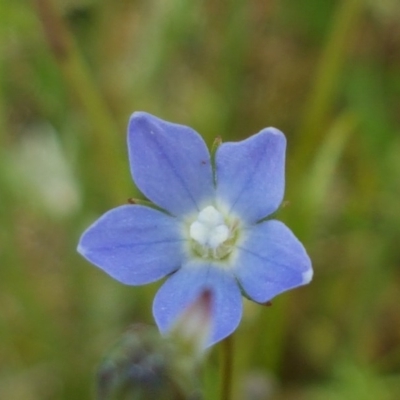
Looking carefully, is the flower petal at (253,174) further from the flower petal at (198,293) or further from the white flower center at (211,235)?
the flower petal at (198,293)

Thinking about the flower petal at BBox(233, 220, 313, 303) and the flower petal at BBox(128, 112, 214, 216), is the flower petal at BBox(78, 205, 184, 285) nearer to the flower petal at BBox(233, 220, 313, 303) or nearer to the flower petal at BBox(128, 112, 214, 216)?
the flower petal at BBox(128, 112, 214, 216)

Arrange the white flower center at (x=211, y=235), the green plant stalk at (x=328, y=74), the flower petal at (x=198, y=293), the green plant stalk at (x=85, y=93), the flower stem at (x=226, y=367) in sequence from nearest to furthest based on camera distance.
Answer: the flower petal at (x=198, y=293)
the flower stem at (x=226, y=367)
the white flower center at (x=211, y=235)
the green plant stalk at (x=85, y=93)
the green plant stalk at (x=328, y=74)

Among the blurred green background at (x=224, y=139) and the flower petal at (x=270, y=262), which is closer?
the flower petal at (x=270, y=262)

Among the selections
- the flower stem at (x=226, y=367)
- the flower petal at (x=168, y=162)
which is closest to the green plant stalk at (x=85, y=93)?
the flower petal at (x=168, y=162)

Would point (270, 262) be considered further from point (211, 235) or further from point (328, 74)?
point (328, 74)

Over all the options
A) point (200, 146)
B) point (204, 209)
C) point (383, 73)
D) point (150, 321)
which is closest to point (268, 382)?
point (150, 321)

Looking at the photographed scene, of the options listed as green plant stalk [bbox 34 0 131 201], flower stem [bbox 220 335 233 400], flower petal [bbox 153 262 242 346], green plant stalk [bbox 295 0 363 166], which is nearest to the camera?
flower petal [bbox 153 262 242 346]

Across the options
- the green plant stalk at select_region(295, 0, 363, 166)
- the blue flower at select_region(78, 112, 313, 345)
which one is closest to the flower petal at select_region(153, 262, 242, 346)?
the blue flower at select_region(78, 112, 313, 345)

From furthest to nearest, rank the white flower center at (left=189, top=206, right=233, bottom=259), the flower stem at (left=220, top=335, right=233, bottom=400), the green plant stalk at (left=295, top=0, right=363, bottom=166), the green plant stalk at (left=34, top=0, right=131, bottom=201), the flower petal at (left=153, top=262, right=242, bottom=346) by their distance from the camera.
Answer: the green plant stalk at (left=295, top=0, right=363, bottom=166) < the green plant stalk at (left=34, top=0, right=131, bottom=201) < the white flower center at (left=189, top=206, right=233, bottom=259) < the flower stem at (left=220, top=335, right=233, bottom=400) < the flower petal at (left=153, top=262, right=242, bottom=346)
